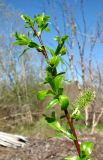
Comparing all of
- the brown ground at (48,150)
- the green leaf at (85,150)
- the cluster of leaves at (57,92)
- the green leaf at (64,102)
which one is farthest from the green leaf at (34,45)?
the brown ground at (48,150)

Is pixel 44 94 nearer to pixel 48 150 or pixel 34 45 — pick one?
pixel 34 45

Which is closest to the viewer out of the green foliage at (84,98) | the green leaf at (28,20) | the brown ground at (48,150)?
the green foliage at (84,98)

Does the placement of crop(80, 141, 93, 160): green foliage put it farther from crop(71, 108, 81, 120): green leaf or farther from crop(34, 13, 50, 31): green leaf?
crop(34, 13, 50, 31): green leaf

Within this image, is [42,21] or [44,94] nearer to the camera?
[44,94]

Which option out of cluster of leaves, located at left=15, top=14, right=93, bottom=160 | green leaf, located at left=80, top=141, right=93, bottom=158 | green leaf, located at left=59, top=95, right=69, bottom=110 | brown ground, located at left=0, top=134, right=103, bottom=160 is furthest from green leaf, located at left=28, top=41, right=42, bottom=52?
brown ground, located at left=0, top=134, right=103, bottom=160

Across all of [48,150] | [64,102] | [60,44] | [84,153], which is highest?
[60,44]

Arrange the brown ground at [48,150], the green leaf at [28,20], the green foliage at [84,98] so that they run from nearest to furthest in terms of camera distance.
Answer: the green foliage at [84,98] < the green leaf at [28,20] < the brown ground at [48,150]

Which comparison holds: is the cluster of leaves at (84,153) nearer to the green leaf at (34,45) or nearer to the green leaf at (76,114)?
the green leaf at (76,114)

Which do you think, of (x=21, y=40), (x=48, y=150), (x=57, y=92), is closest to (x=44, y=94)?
(x=57, y=92)
